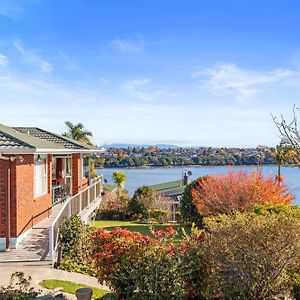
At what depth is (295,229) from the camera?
26.3 ft

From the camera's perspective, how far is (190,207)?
88.6 ft

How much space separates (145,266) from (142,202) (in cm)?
2322

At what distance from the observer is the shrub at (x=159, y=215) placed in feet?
99.6

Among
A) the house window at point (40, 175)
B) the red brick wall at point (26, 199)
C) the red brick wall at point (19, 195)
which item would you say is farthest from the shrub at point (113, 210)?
the red brick wall at point (19, 195)

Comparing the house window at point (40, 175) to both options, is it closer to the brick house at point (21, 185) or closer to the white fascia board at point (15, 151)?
the brick house at point (21, 185)

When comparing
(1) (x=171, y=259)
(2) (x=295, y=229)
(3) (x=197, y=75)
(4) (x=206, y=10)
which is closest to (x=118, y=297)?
(1) (x=171, y=259)

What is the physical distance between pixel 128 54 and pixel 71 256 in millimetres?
9900

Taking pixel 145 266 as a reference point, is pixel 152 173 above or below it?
below

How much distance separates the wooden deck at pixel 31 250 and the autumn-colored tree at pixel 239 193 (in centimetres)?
1152

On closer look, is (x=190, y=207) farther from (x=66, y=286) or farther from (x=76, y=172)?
(x=66, y=286)

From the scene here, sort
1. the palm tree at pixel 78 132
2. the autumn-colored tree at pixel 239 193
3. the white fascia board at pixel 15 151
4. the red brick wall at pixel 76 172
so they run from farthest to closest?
the palm tree at pixel 78 132, the red brick wall at pixel 76 172, the autumn-colored tree at pixel 239 193, the white fascia board at pixel 15 151

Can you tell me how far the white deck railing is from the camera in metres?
11.6

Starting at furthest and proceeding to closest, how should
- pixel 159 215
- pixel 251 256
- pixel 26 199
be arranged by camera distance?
1. pixel 159 215
2. pixel 26 199
3. pixel 251 256

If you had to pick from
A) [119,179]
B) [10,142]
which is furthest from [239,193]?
[119,179]
